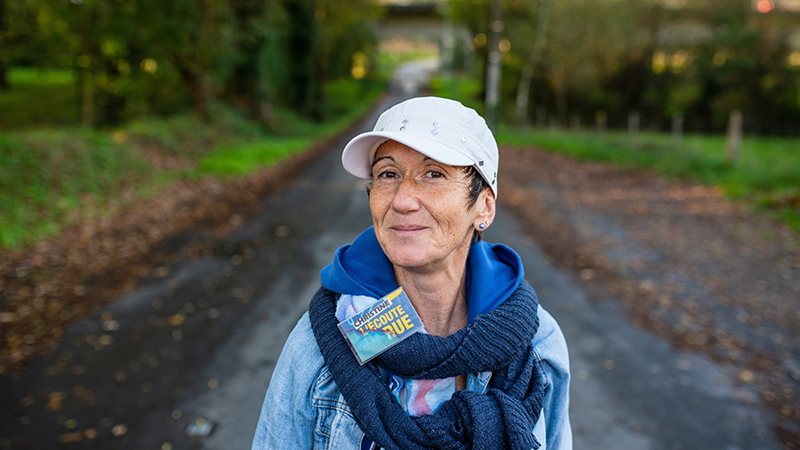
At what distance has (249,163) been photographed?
1341 cm

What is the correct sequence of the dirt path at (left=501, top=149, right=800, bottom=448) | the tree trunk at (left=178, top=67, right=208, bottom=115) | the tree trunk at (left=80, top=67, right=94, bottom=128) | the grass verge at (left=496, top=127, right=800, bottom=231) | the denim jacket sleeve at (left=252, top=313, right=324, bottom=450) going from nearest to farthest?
the denim jacket sleeve at (left=252, top=313, right=324, bottom=450) → the dirt path at (left=501, top=149, right=800, bottom=448) → the grass verge at (left=496, top=127, right=800, bottom=231) → the tree trunk at (left=80, top=67, right=94, bottom=128) → the tree trunk at (left=178, top=67, right=208, bottom=115)

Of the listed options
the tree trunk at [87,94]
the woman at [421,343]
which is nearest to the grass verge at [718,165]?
the woman at [421,343]

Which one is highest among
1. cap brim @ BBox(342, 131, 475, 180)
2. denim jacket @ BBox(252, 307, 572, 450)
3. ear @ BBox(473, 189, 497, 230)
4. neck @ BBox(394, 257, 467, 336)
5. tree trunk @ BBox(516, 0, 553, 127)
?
tree trunk @ BBox(516, 0, 553, 127)

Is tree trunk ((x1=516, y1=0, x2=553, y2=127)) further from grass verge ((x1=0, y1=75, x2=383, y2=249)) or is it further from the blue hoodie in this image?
the blue hoodie

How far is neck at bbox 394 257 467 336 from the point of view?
5.58 ft

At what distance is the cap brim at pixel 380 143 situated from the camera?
1.38 meters

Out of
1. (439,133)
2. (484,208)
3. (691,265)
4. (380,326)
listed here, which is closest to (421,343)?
(380,326)

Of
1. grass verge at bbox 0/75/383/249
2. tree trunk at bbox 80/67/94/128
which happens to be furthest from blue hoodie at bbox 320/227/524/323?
tree trunk at bbox 80/67/94/128

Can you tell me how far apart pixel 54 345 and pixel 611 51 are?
3118 cm

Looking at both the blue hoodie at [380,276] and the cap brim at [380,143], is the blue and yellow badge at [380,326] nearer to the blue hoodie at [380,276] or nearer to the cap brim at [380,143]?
the blue hoodie at [380,276]

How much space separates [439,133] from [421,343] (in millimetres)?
658

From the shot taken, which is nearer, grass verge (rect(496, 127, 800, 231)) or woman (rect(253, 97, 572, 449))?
woman (rect(253, 97, 572, 449))

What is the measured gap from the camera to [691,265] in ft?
21.7

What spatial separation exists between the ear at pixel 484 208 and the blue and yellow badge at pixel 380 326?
429mm
